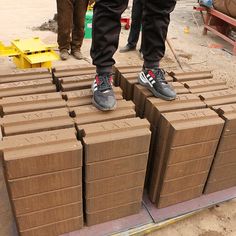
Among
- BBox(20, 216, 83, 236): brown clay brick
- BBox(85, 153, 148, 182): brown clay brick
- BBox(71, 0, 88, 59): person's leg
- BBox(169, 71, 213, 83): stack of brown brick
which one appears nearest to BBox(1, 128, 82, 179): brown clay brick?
BBox(85, 153, 148, 182): brown clay brick

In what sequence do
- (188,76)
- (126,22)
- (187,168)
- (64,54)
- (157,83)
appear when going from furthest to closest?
(126,22) < (64,54) < (188,76) < (157,83) < (187,168)

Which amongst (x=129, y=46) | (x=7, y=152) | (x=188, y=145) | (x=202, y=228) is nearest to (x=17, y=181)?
(x=7, y=152)

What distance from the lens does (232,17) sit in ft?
16.6

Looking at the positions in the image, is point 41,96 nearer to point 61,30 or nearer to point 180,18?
point 61,30

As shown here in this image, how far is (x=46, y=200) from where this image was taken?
60.5 inches

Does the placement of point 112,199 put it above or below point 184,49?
above

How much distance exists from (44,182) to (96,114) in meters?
0.48

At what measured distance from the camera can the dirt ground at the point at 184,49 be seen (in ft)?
6.34

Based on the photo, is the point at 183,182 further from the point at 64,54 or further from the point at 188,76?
the point at 64,54

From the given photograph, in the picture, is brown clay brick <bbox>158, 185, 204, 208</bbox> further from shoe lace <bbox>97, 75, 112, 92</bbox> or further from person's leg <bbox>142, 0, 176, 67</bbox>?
person's leg <bbox>142, 0, 176, 67</bbox>

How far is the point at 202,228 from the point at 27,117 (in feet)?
4.27

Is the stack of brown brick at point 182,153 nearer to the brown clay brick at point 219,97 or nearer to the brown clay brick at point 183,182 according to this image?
the brown clay brick at point 183,182

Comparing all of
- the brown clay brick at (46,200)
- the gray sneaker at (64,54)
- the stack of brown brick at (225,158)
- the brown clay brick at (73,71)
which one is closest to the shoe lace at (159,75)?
the stack of brown brick at (225,158)

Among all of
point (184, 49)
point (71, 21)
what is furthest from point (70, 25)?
point (184, 49)
